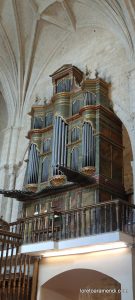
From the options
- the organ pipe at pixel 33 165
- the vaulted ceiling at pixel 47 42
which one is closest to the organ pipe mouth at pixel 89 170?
the organ pipe at pixel 33 165

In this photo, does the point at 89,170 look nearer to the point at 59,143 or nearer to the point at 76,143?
the point at 76,143

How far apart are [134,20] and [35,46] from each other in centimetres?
695

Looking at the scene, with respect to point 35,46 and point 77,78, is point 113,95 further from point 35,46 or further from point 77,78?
point 35,46

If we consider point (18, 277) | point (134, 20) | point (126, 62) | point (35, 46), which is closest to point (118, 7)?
point (134, 20)

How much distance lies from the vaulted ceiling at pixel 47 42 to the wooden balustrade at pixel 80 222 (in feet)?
23.4

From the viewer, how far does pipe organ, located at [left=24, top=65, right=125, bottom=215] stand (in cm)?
1402

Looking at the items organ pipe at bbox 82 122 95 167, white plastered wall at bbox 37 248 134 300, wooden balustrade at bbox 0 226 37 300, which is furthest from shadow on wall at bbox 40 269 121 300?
organ pipe at bbox 82 122 95 167

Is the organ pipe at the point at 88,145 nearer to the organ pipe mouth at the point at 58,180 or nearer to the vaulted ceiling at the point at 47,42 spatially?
the organ pipe mouth at the point at 58,180

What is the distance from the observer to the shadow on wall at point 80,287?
12255mm

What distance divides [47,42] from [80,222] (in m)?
12.4

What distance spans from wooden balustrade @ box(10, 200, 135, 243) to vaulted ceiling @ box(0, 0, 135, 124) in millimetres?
7128

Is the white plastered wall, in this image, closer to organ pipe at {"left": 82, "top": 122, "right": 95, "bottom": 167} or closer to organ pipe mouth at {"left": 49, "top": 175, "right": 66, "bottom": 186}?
organ pipe mouth at {"left": 49, "top": 175, "right": 66, "bottom": 186}

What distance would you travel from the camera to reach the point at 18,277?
12.0 metres

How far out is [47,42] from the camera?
68.5 feet
